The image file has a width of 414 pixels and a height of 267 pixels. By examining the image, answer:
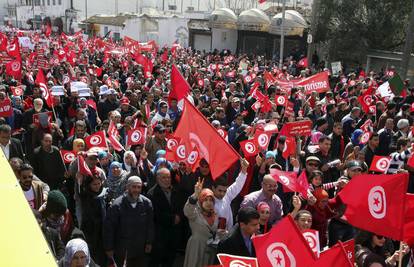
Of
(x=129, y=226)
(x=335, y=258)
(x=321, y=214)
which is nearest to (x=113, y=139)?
(x=129, y=226)

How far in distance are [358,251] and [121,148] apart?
4240 mm

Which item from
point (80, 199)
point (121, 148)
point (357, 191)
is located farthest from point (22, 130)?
point (357, 191)

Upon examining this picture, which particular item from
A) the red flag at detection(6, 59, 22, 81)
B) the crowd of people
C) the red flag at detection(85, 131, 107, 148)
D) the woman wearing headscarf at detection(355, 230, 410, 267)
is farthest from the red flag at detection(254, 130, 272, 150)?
the red flag at detection(6, 59, 22, 81)

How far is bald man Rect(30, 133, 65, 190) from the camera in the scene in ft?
22.8

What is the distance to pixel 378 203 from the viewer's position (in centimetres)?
407

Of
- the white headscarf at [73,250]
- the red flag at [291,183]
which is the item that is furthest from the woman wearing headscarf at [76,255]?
the red flag at [291,183]

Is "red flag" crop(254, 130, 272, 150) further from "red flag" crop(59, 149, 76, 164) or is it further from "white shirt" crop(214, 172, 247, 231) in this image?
"red flag" crop(59, 149, 76, 164)

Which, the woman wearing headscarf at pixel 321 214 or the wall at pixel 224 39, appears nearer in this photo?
the woman wearing headscarf at pixel 321 214

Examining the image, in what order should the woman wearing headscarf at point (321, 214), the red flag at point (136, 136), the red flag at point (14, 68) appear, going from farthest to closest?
the red flag at point (14, 68) < the red flag at point (136, 136) < the woman wearing headscarf at point (321, 214)

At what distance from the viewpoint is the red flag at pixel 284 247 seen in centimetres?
339

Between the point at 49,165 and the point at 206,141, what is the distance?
8.74 ft

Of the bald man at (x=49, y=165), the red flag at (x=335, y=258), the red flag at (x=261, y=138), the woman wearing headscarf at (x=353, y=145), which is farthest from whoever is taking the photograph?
the woman wearing headscarf at (x=353, y=145)

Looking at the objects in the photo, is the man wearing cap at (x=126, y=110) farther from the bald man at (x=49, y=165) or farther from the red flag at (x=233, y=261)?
the red flag at (x=233, y=261)

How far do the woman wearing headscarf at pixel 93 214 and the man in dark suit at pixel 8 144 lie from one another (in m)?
1.78
